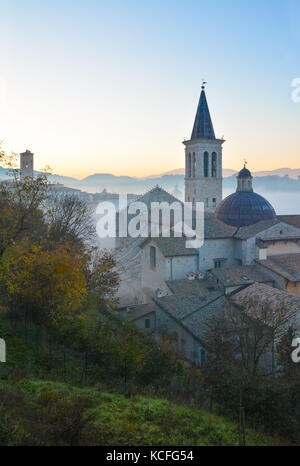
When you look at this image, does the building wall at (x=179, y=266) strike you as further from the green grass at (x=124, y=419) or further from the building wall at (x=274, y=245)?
the green grass at (x=124, y=419)

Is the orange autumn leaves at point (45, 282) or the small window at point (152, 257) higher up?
the small window at point (152, 257)

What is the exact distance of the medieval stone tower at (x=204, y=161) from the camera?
42969mm

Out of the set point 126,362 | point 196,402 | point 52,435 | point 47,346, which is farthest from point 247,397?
point 47,346

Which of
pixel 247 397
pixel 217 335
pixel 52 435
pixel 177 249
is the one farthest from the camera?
pixel 177 249

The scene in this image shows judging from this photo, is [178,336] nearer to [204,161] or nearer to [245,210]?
[245,210]

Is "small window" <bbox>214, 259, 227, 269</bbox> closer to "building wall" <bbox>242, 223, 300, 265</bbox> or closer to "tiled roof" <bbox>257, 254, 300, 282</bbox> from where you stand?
"building wall" <bbox>242, 223, 300, 265</bbox>

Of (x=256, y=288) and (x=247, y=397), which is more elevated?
(x=256, y=288)

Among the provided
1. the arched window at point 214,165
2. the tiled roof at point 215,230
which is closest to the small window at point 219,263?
the tiled roof at point 215,230

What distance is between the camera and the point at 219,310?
20438 mm

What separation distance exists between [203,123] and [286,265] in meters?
24.0

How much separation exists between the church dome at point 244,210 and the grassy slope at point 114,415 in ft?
80.2

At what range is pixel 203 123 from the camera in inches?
1711
